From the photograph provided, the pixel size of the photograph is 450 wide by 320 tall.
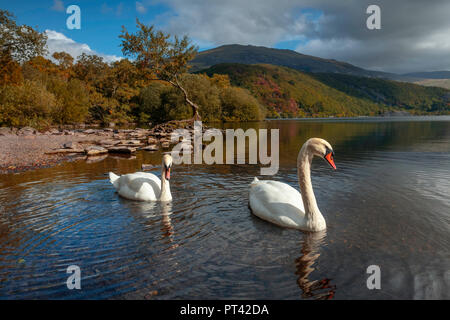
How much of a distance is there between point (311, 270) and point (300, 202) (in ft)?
8.26

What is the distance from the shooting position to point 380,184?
11.1 m

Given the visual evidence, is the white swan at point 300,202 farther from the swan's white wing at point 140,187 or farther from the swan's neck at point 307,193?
the swan's white wing at point 140,187

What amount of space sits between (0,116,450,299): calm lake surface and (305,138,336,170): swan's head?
176 cm

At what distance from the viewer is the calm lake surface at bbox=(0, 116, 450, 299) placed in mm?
4379

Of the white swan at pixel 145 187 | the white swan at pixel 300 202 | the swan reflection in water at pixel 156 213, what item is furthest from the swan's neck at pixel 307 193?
the white swan at pixel 145 187

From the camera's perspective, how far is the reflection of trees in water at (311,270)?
422 cm

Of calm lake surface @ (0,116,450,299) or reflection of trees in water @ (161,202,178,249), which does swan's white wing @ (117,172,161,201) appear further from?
reflection of trees in water @ (161,202,178,249)

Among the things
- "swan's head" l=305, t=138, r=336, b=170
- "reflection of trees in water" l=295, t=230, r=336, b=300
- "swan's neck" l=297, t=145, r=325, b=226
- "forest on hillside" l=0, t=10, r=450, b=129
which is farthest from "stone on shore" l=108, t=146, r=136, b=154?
"forest on hillside" l=0, t=10, r=450, b=129

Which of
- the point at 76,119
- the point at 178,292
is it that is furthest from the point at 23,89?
the point at 178,292

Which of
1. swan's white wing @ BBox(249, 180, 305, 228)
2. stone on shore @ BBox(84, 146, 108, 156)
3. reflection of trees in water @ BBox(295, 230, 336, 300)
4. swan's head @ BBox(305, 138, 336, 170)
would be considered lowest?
reflection of trees in water @ BBox(295, 230, 336, 300)

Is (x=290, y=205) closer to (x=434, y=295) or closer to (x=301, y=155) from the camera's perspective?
(x=301, y=155)

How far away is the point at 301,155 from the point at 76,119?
55.3m
